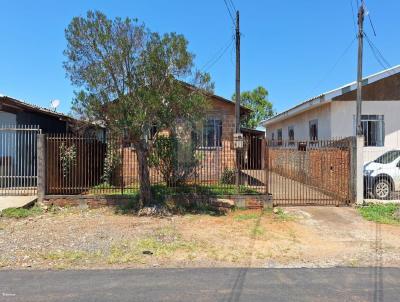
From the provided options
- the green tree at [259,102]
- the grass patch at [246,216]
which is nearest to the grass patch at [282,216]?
the grass patch at [246,216]

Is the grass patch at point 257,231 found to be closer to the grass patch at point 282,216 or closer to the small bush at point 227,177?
the grass patch at point 282,216

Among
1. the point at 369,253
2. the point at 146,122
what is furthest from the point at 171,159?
the point at 369,253

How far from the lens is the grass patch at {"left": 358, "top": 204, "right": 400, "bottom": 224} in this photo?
1127 centimetres

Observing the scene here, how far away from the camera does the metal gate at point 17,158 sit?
14211 mm

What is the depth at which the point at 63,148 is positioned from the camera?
44.0 ft

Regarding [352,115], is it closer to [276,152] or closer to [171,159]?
[276,152]

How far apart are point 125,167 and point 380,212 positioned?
8.20m

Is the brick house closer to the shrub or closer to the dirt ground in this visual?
the shrub

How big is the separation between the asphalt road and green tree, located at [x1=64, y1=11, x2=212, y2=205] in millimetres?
4806

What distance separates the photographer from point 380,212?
1209 centimetres

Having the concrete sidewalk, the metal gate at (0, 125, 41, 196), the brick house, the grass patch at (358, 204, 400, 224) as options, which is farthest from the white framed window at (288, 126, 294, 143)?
the concrete sidewalk

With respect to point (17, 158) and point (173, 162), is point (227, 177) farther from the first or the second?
point (17, 158)

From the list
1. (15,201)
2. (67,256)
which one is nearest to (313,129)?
(15,201)

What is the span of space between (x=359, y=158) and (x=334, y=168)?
4.57ft
